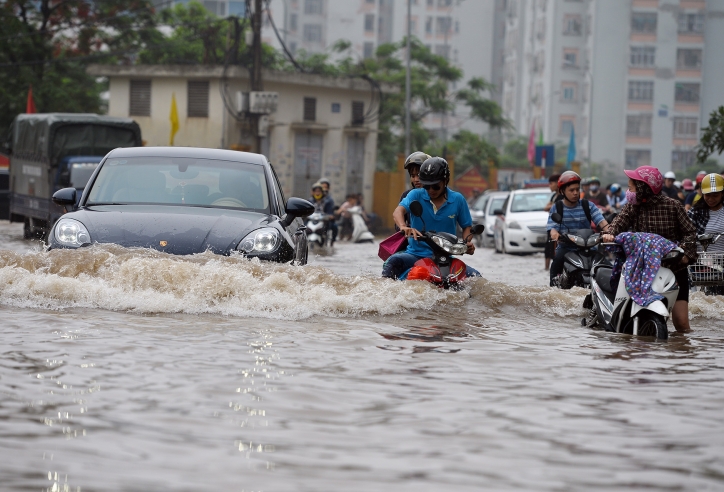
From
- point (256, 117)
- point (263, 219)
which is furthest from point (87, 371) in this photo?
point (256, 117)

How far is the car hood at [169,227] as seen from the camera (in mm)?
9633

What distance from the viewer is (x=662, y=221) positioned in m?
9.27

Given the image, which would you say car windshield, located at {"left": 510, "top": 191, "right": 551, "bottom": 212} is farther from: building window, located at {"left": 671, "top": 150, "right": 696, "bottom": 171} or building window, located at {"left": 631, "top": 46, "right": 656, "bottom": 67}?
building window, located at {"left": 631, "top": 46, "right": 656, "bottom": 67}

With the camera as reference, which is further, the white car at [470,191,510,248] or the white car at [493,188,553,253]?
the white car at [470,191,510,248]

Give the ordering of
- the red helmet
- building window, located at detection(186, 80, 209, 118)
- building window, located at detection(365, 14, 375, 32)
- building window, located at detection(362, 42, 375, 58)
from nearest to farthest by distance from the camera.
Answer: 1. the red helmet
2. building window, located at detection(186, 80, 209, 118)
3. building window, located at detection(365, 14, 375, 32)
4. building window, located at detection(362, 42, 375, 58)

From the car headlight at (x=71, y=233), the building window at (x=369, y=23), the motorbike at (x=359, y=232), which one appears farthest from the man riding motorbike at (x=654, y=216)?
the building window at (x=369, y=23)

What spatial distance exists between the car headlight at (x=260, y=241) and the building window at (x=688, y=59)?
83260mm

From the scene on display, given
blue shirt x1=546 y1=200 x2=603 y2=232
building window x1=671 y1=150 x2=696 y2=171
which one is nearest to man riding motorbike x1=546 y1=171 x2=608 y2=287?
blue shirt x1=546 y1=200 x2=603 y2=232

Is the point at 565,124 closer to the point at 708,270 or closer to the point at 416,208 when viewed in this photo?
the point at 708,270

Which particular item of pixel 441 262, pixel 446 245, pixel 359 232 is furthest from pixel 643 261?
pixel 359 232

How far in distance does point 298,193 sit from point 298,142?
2.08m

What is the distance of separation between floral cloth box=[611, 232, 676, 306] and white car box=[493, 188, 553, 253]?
1736 centimetres

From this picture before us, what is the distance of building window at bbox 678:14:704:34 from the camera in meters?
88.3

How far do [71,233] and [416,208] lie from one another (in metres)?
2.83
